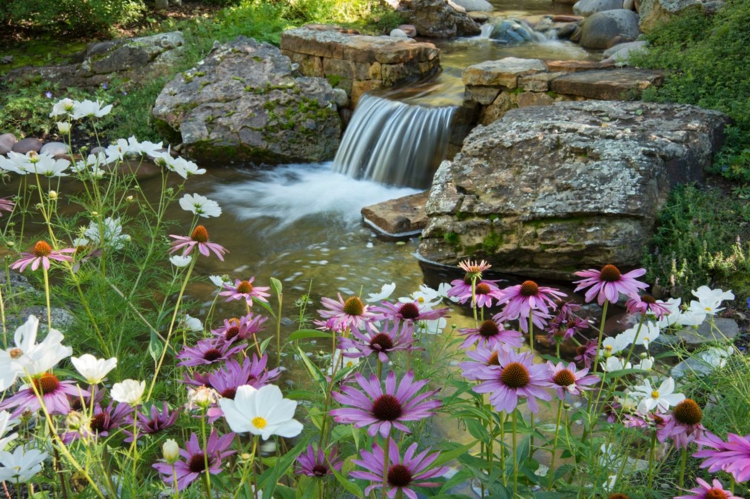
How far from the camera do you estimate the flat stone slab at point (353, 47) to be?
7961mm

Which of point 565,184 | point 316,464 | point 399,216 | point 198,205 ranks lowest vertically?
point 399,216

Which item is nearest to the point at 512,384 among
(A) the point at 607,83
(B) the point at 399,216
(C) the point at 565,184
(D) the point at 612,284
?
(D) the point at 612,284

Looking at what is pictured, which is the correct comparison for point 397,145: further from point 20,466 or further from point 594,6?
point 594,6

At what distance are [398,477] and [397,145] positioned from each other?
20.1 feet

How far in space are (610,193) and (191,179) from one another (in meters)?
4.66

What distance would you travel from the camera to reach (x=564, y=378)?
4.74 ft

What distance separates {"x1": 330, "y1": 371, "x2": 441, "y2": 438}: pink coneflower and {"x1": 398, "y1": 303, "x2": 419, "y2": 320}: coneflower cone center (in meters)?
0.31

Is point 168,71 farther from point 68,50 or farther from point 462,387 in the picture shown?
point 462,387

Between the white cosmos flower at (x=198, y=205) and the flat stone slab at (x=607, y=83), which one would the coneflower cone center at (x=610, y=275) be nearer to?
the white cosmos flower at (x=198, y=205)

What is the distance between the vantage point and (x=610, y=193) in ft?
15.1

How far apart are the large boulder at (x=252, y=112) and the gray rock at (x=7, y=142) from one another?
1.75m

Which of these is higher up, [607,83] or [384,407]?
[384,407]

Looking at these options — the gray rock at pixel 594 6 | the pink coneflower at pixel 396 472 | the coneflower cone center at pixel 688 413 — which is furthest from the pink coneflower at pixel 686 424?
the gray rock at pixel 594 6

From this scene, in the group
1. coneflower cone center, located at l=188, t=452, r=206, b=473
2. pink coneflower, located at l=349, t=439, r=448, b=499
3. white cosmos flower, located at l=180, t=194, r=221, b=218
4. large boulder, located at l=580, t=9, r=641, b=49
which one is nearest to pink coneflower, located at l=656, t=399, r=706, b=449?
pink coneflower, located at l=349, t=439, r=448, b=499
